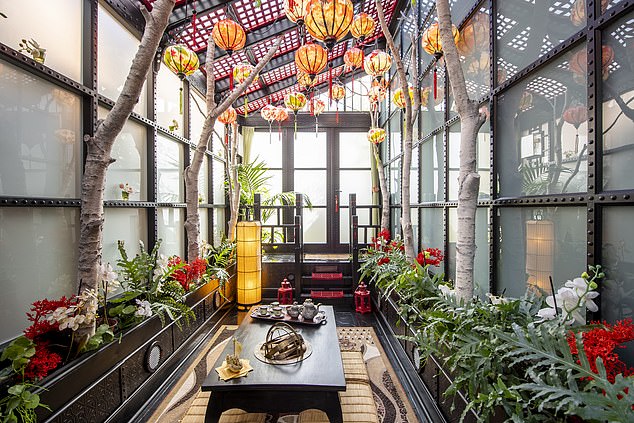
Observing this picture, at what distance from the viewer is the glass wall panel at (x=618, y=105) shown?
4.14ft

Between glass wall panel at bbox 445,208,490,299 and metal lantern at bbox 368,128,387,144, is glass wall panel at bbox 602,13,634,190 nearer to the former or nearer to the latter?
glass wall panel at bbox 445,208,490,299

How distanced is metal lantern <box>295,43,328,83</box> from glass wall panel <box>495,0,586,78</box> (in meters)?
1.56

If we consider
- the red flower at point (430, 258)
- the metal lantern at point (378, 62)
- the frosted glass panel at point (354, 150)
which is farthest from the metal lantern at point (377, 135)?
the red flower at point (430, 258)

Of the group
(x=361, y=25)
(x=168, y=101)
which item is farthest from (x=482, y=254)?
(x=168, y=101)

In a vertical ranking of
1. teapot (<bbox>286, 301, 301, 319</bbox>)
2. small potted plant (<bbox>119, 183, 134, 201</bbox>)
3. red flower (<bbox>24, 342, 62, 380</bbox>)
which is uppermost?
small potted plant (<bbox>119, 183, 134, 201</bbox>)

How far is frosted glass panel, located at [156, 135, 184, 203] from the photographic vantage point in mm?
3799

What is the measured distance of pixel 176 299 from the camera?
2.88 metres

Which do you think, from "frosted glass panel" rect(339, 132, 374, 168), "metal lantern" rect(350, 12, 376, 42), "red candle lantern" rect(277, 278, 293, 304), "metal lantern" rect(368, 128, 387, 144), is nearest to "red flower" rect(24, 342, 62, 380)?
"red candle lantern" rect(277, 278, 293, 304)

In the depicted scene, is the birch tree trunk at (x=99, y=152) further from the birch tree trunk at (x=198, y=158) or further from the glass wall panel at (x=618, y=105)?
the glass wall panel at (x=618, y=105)

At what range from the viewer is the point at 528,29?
1.91m

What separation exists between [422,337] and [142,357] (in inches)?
86.8

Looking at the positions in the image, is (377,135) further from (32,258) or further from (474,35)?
(32,258)

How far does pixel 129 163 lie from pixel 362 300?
3543 mm

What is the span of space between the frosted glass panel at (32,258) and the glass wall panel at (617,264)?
3.23 meters
